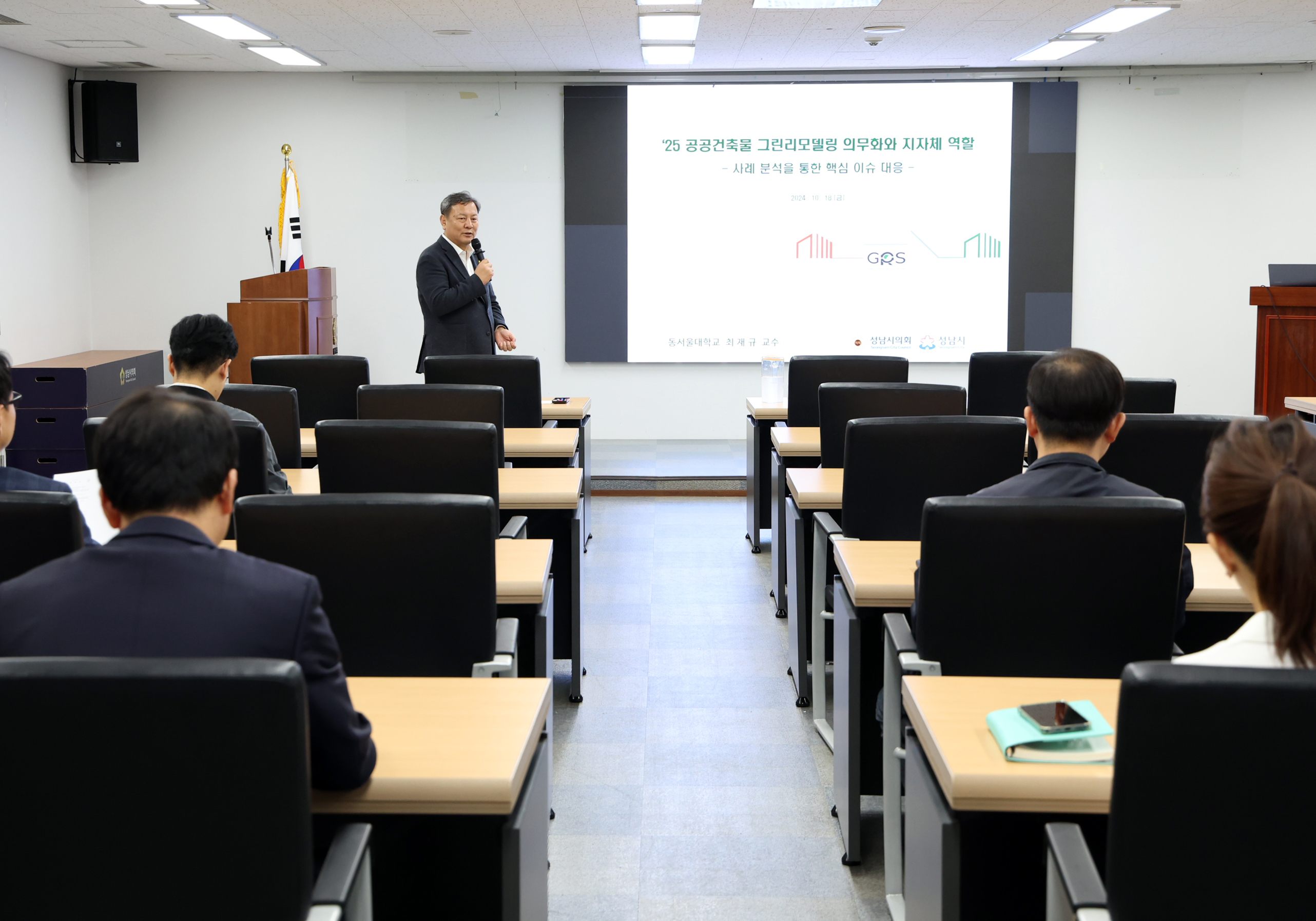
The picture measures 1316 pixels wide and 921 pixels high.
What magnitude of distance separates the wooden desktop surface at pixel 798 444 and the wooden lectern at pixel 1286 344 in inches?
140

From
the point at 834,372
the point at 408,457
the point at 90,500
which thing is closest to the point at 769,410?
the point at 834,372

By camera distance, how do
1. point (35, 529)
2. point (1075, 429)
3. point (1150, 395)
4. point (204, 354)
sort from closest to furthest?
point (35, 529), point (1075, 429), point (204, 354), point (1150, 395)

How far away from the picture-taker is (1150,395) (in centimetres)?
415

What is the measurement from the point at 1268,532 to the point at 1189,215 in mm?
9042

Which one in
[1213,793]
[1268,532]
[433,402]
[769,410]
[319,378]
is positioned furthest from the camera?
[769,410]

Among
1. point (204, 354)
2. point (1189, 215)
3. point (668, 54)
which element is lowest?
point (204, 354)

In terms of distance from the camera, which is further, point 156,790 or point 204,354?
point 204,354

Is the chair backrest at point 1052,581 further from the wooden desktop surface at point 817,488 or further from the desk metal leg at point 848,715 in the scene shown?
the wooden desktop surface at point 817,488

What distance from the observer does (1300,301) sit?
6.79m

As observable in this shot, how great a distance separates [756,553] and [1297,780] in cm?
475

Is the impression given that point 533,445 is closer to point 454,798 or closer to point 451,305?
point 451,305

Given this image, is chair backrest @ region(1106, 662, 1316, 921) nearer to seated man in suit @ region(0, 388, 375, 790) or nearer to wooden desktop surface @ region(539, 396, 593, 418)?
seated man in suit @ region(0, 388, 375, 790)

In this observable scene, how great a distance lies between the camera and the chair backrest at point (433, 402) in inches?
151

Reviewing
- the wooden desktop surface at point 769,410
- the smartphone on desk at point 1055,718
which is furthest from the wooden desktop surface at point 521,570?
the wooden desktop surface at point 769,410
